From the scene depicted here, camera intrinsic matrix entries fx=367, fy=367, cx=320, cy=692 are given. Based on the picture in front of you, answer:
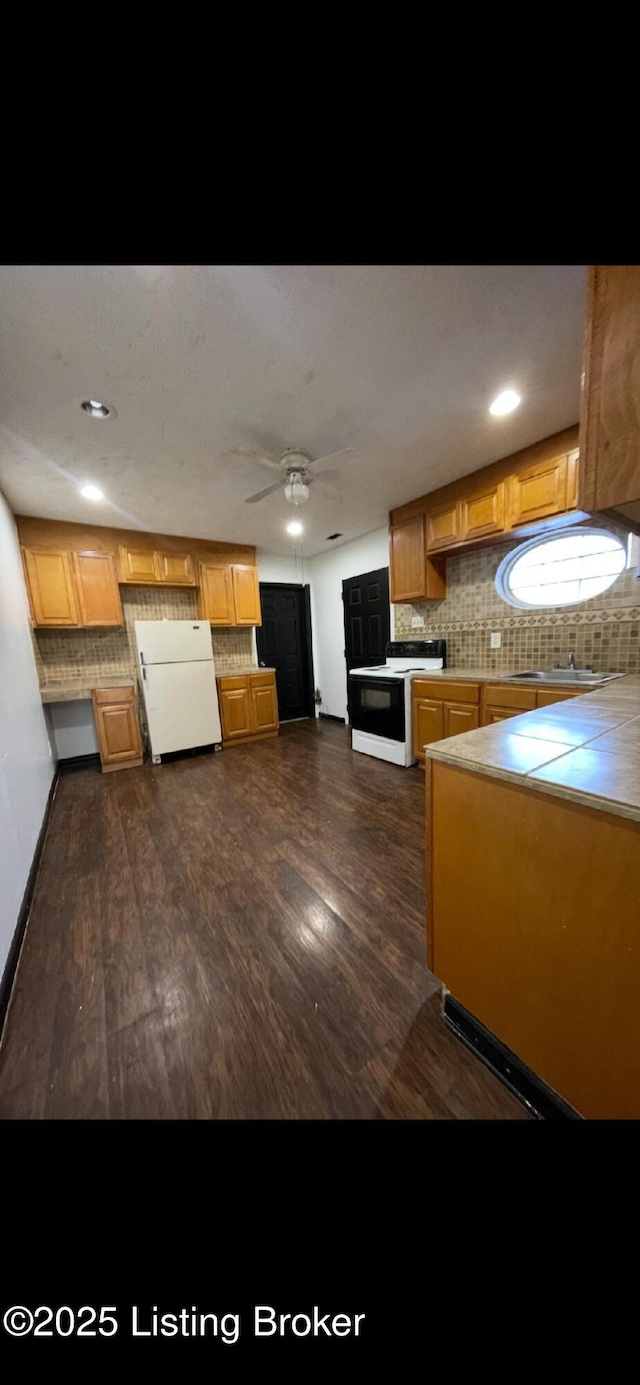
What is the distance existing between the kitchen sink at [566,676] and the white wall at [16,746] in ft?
9.54

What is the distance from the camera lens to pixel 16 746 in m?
2.01

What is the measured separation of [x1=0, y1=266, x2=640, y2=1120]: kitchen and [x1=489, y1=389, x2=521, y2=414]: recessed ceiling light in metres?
0.08

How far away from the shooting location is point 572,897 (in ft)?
2.44

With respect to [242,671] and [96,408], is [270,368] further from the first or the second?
[242,671]

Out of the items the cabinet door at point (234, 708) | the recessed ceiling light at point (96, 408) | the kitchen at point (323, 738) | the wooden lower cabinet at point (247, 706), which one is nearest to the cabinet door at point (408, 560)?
the kitchen at point (323, 738)

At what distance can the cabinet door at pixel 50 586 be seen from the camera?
11.0 feet

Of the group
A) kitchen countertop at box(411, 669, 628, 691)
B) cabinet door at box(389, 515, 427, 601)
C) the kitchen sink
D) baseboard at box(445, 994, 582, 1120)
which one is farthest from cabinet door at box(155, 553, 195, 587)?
baseboard at box(445, 994, 582, 1120)

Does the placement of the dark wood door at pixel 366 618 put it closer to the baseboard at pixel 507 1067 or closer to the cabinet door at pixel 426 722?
the cabinet door at pixel 426 722

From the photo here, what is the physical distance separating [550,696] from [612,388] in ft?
6.19
